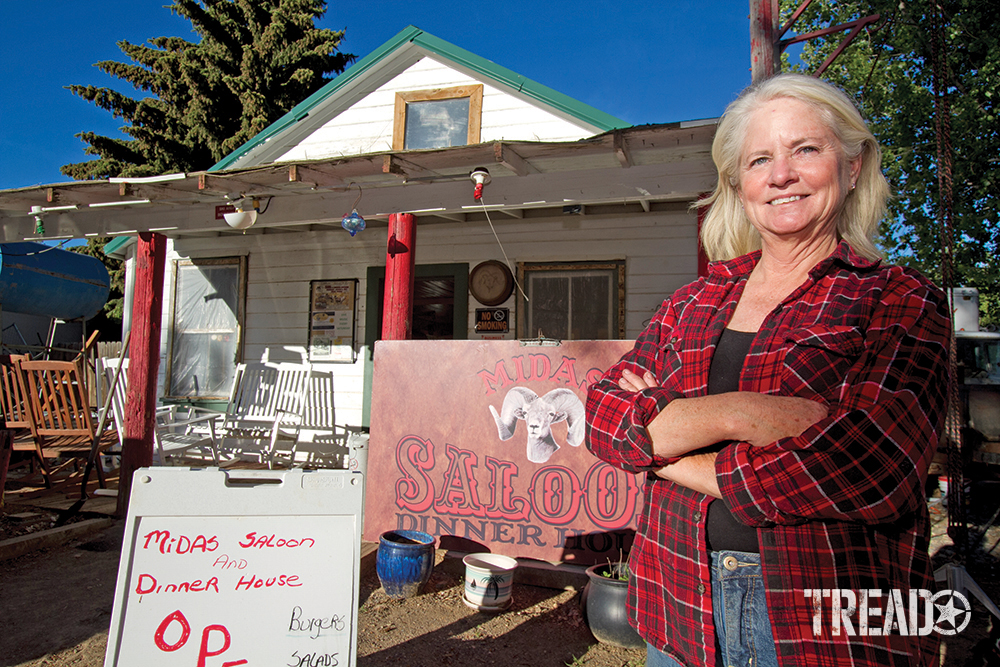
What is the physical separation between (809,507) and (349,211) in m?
5.50

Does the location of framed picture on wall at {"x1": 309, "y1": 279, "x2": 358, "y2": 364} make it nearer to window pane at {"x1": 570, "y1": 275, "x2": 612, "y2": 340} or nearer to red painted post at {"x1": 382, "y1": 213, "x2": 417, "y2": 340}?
red painted post at {"x1": 382, "y1": 213, "x2": 417, "y2": 340}

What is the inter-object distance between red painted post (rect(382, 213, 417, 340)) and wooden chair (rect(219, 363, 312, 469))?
2.34 meters

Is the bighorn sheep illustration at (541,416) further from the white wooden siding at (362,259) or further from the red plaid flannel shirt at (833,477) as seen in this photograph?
the red plaid flannel shirt at (833,477)

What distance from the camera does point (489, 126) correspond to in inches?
271

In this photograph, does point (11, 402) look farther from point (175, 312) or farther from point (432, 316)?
point (432, 316)

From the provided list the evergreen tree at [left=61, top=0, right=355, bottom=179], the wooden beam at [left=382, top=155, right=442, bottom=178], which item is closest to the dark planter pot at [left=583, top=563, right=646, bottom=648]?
the wooden beam at [left=382, top=155, right=442, bottom=178]

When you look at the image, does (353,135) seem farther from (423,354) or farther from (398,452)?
(398,452)

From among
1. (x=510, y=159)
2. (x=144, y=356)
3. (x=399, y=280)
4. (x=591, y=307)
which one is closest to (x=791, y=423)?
(x=510, y=159)

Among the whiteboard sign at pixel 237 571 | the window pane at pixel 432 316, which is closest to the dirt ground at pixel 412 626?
the whiteboard sign at pixel 237 571

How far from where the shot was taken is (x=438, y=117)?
7141 mm

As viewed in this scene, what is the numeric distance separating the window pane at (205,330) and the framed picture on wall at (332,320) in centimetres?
118

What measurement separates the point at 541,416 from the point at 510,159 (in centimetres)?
203

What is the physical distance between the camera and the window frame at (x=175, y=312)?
25.5 feet

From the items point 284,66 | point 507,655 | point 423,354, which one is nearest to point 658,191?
point 423,354
